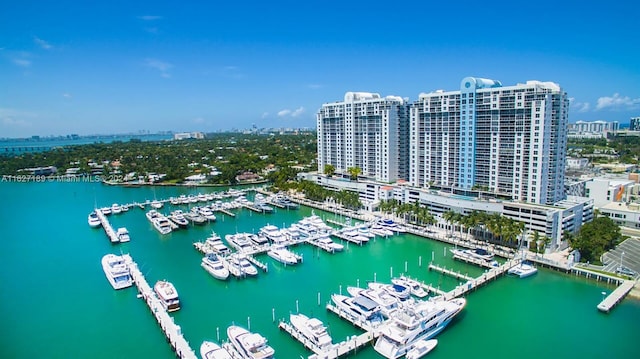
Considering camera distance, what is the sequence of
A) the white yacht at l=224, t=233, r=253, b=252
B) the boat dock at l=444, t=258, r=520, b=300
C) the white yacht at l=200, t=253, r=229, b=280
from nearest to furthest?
the boat dock at l=444, t=258, r=520, b=300
the white yacht at l=200, t=253, r=229, b=280
the white yacht at l=224, t=233, r=253, b=252

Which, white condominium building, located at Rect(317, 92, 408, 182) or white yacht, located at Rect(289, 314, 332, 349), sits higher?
white condominium building, located at Rect(317, 92, 408, 182)

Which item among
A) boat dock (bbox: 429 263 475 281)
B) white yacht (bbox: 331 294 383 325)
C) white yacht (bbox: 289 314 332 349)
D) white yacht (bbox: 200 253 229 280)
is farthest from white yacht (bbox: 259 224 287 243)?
white yacht (bbox: 289 314 332 349)

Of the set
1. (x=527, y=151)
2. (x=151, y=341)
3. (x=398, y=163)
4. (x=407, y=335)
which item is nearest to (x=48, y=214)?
(x=151, y=341)

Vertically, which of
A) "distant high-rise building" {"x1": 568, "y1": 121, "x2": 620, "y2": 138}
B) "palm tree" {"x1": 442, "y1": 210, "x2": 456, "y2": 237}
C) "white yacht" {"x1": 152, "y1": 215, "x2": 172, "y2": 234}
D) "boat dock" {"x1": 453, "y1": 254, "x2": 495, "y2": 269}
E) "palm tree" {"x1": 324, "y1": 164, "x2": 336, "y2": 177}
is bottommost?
"boat dock" {"x1": 453, "y1": 254, "x2": 495, "y2": 269}

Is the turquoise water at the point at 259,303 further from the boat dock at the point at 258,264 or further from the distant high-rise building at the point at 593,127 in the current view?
the distant high-rise building at the point at 593,127

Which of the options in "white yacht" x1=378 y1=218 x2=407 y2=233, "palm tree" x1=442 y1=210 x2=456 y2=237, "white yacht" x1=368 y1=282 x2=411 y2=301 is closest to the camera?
"white yacht" x1=368 y1=282 x2=411 y2=301

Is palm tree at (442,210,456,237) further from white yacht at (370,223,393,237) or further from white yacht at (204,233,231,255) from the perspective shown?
white yacht at (204,233,231,255)

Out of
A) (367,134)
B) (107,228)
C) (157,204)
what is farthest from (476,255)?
(157,204)

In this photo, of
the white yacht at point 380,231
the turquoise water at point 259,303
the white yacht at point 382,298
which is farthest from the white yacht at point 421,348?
the white yacht at point 380,231
